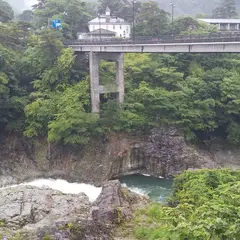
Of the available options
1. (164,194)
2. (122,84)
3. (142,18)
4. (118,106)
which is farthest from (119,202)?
(142,18)

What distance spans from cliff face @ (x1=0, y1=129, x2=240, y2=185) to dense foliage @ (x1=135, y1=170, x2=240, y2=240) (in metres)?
10.6

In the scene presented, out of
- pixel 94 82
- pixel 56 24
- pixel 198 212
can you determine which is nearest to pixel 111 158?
pixel 94 82

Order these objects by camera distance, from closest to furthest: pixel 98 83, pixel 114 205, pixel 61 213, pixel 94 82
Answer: pixel 114 205
pixel 61 213
pixel 94 82
pixel 98 83

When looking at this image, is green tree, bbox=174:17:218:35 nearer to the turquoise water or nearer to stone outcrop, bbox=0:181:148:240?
the turquoise water

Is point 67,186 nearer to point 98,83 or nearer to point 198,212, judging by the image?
point 98,83

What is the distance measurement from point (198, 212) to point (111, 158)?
20757mm

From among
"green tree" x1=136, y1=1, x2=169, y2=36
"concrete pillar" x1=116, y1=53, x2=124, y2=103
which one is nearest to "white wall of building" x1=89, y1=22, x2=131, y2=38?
"green tree" x1=136, y1=1, x2=169, y2=36

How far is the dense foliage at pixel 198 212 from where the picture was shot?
44.1ft

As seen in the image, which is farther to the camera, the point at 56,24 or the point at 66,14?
the point at 66,14

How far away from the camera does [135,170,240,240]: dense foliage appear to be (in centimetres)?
1345

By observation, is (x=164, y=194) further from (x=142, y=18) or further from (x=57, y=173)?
(x=142, y=18)

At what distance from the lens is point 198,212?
16281mm

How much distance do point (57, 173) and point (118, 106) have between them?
9.92 m

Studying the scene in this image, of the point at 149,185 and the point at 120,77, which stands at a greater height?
the point at 120,77
